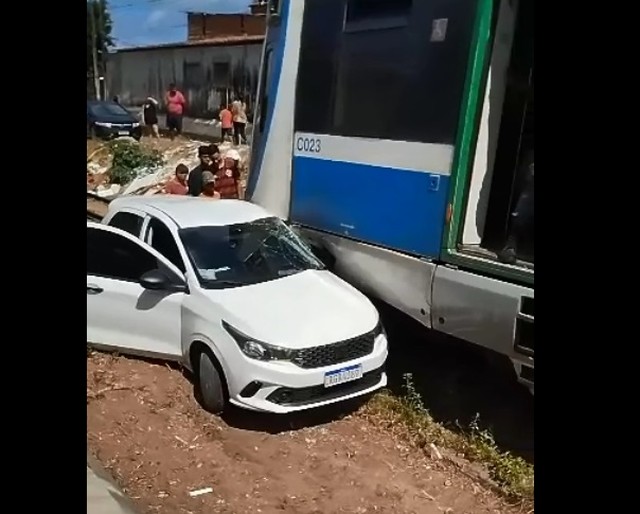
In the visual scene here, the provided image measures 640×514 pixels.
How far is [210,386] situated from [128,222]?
2.29ft

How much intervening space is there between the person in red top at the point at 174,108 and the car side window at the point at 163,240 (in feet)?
1.17

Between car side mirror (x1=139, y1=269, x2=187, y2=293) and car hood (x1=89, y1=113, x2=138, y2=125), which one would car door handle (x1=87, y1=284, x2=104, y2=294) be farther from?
car hood (x1=89, y1=113, x2=138, y2=125)

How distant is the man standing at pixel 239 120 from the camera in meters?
3.70

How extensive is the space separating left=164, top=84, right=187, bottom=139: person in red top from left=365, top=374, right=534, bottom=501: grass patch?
129cm

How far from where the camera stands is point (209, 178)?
3.47 m

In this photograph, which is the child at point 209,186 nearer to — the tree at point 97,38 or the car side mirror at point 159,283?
the car side mirror at point 159,283

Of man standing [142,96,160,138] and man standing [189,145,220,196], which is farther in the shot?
man standing [189,145,220,196]

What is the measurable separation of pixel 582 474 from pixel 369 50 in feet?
7.23

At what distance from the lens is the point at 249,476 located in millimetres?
2678

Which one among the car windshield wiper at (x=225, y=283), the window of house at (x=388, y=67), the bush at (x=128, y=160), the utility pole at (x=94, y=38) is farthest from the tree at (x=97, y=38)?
the window of house at (x=388, y=67)

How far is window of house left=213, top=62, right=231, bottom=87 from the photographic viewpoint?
3244 millimetres

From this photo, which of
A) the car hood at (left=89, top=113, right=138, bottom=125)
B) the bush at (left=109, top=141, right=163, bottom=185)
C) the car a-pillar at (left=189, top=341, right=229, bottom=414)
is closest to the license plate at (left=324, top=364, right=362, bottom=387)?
the car a-pillar at (left=189, top=341, right=229, bottom=414)
